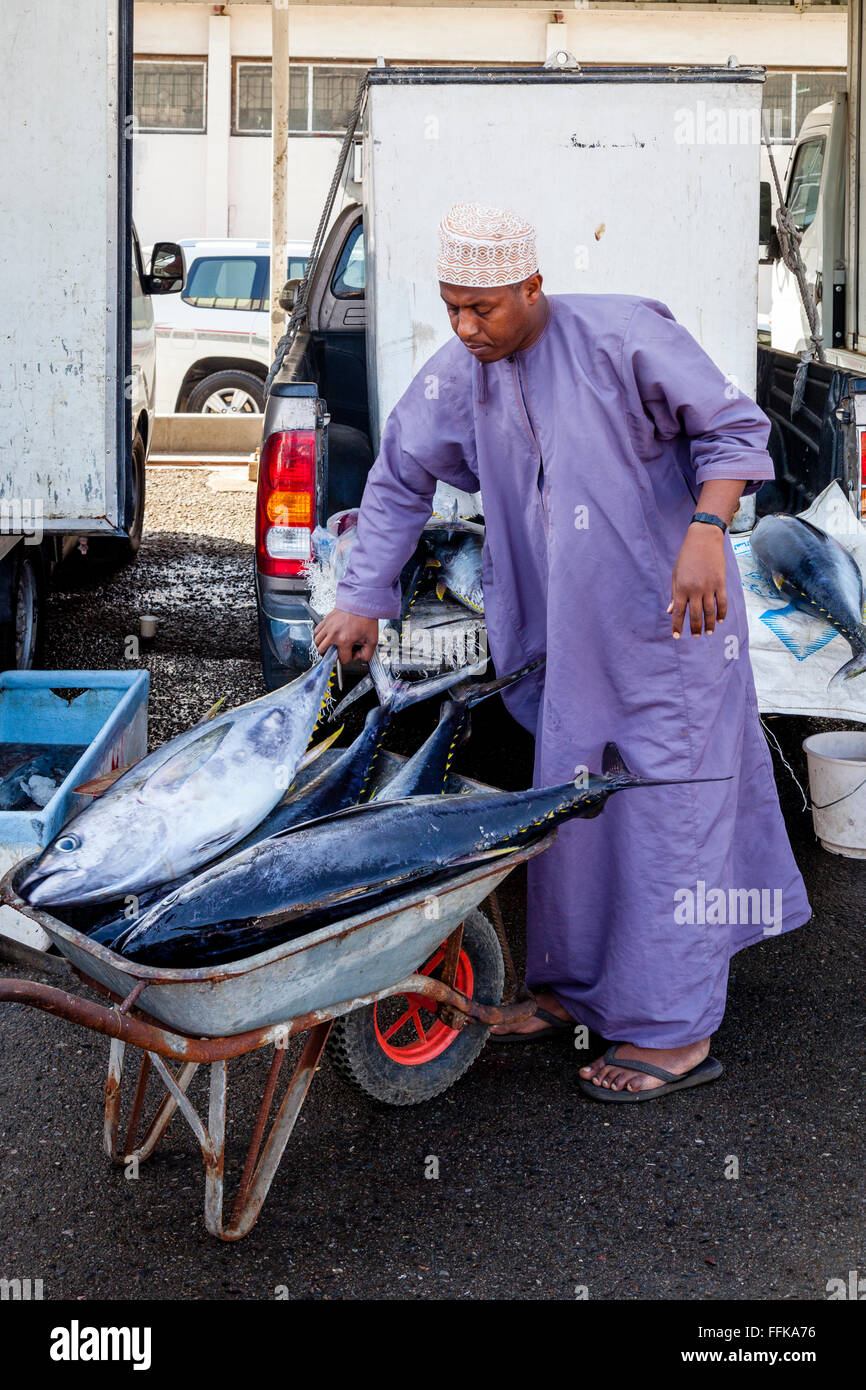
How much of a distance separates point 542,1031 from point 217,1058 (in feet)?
4.37

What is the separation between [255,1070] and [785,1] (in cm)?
1934

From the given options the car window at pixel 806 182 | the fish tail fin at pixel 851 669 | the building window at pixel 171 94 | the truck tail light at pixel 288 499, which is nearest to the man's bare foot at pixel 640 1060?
the fish tail fin at pixel 851 669

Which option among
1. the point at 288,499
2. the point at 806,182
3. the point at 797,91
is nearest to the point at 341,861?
the point at 288,499

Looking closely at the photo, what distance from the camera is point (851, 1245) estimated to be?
8.95ft

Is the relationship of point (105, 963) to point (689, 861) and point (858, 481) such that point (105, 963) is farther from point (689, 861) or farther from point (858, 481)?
point (858, 481)

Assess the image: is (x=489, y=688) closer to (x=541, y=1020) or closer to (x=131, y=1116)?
(x=541, y=1020)

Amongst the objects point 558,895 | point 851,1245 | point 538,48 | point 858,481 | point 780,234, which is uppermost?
point 538,48

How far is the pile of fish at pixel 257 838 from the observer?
7.90ft

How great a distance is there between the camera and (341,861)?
2516mm

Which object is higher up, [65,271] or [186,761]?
[65,271]

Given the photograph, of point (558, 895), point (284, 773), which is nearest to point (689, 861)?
point (558, 895)

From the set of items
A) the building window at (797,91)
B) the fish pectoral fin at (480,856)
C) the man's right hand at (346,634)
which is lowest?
the fish pectoral fin at (480,856)

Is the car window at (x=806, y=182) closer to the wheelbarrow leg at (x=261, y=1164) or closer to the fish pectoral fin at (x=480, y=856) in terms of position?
the fish pectoral fin at (x=480, y=856)

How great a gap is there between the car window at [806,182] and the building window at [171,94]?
13.6m
